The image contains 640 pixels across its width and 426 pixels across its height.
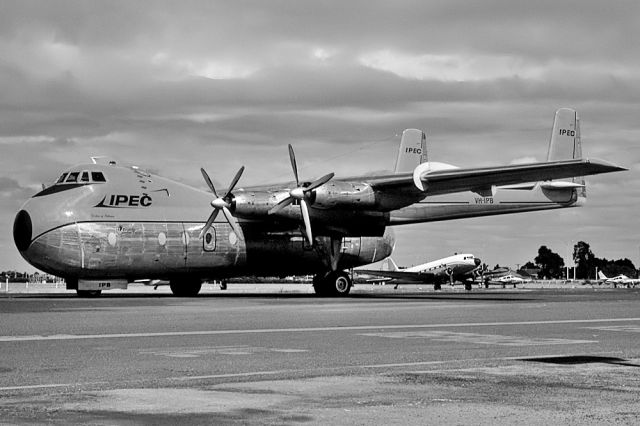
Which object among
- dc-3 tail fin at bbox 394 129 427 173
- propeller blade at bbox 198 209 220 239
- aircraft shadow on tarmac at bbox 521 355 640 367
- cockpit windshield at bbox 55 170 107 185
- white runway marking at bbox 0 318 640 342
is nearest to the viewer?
aircraft shadow on tarmac at bbox 521 355 640 367

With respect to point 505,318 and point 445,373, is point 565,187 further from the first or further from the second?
point 445,373

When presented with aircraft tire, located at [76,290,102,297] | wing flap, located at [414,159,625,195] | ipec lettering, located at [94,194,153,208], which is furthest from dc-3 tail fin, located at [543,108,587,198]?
aircraft tire, located at [76,290,102,297]

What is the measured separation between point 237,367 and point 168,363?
3.76ft

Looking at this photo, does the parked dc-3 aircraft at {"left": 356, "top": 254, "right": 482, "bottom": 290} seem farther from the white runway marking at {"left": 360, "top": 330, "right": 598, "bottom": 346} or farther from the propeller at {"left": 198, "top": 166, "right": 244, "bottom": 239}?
the white runway marking at {"left": 360, "top": 330, "right": 598, "bottom": 346}

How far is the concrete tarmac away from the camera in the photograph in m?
8.92

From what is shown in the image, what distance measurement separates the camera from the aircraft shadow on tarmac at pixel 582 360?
13.8m

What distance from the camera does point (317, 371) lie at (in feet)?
41.0

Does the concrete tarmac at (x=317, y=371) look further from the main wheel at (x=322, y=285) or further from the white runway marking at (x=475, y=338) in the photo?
the main wheel at (x=322, y=285)

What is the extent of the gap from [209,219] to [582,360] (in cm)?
3028

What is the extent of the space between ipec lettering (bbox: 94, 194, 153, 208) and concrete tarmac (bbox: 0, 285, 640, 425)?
1757cm

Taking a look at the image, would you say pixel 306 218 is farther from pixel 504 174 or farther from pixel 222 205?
pixel 504 174

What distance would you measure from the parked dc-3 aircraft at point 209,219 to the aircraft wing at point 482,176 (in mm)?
47

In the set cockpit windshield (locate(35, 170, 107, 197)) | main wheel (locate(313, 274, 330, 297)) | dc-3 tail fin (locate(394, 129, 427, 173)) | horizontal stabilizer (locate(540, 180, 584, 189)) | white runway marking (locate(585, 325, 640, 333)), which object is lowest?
white runway marking (locate(585, 325, 640, 333))

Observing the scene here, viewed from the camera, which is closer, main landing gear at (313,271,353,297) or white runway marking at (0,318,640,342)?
white runway marking at (0,318,640,342)
